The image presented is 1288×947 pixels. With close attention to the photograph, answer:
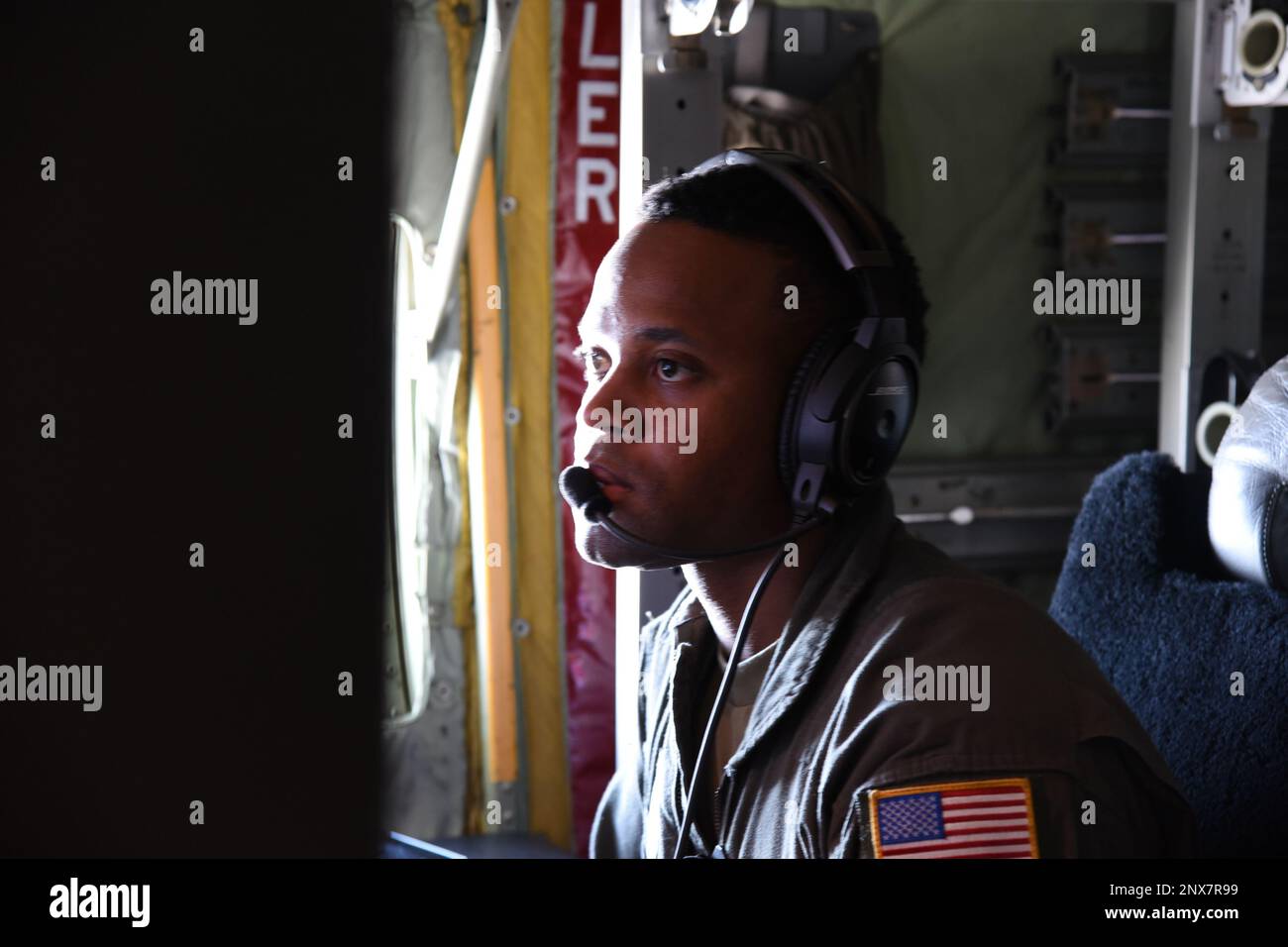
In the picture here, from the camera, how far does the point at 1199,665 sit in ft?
2.93

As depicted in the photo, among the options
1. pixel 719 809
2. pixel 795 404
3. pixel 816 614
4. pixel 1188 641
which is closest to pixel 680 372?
pixel 795 404

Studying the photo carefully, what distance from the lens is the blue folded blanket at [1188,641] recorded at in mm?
825

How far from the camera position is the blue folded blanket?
82 centimetres

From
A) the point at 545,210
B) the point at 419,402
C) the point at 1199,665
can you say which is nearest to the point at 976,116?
the point at 545,210

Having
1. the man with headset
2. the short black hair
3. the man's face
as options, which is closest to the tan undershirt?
the man with headset

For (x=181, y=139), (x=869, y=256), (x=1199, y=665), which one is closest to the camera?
(x=181, y=139)

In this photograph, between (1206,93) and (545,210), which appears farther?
(545,210)

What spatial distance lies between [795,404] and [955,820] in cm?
28

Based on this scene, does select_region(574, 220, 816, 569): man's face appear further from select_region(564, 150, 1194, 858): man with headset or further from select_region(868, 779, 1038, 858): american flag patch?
select_region(868, 779, 1038, 858): american flag patch

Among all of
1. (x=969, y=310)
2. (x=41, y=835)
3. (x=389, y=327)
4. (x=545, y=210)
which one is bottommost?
(x=41, y=835)

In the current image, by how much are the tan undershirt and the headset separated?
0.06 meters
